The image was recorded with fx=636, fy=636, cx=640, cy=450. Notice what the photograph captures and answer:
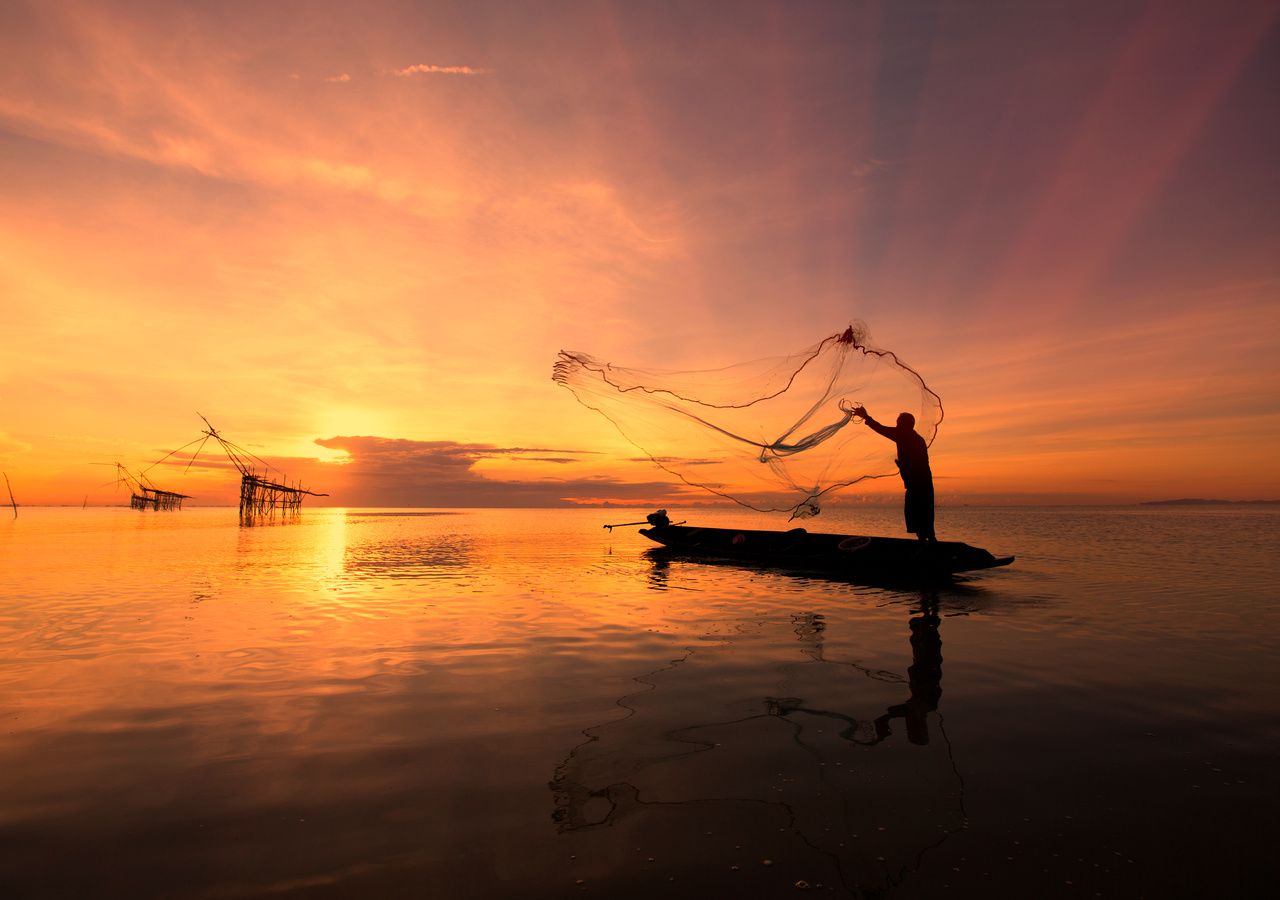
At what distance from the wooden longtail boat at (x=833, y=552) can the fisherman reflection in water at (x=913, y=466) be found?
1308 millimetres

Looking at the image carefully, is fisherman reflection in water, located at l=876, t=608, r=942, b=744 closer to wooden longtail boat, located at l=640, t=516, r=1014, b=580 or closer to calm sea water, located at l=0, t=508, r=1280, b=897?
calm sea water, located at l=0, t=508, r=1280, b=897

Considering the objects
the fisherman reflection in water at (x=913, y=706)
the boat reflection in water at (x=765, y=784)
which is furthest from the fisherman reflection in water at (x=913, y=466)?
the boat reflection in water at (x=765, y=784)

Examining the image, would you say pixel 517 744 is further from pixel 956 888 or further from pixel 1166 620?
pixel 1166 620

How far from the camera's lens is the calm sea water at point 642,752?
5.13 meters

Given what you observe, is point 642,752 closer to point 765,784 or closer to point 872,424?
point 765,784

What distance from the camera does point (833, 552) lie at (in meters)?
26.3

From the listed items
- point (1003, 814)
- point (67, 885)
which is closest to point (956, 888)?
point (1003, 814)

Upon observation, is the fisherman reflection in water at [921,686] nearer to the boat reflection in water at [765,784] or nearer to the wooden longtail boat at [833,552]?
the boat reflection in water at [765,784]

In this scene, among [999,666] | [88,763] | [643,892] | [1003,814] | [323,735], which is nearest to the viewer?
[643,892]

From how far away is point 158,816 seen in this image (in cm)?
611

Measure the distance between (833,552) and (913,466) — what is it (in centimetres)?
633

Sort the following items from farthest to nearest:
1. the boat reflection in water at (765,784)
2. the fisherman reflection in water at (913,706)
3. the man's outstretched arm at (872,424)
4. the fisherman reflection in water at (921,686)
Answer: the man's outstretched arm at (872,424) → the fisherman reflection in water at (921,686) → the fisherman reflection in water at (913,706) → the boat reflection in water at (765,784)

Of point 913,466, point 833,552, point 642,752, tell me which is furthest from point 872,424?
point 642,752

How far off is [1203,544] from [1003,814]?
47.6 m
